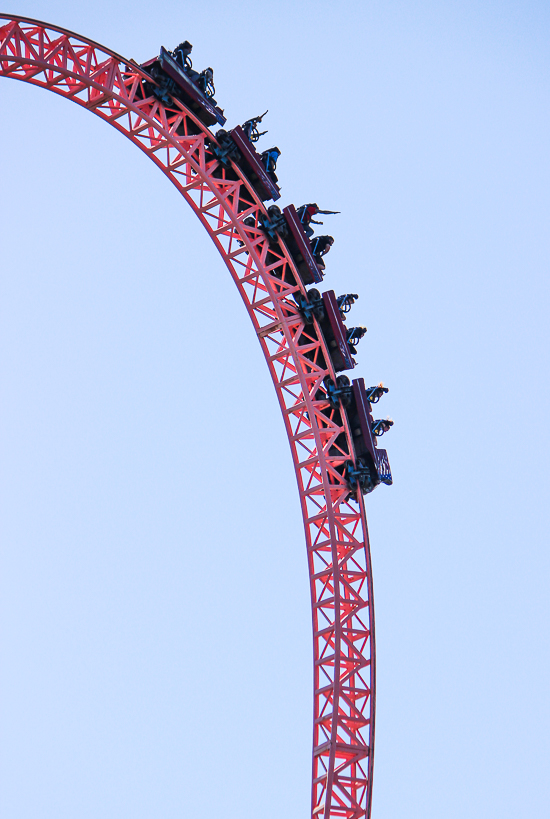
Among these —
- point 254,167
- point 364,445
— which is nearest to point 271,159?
point 254,167

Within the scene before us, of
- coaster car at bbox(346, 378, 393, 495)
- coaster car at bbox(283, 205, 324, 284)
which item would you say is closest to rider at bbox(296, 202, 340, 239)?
coaster car at bbox(283, 205, 324, 284)

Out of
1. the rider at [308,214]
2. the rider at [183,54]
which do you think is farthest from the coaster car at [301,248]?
the rider at [183,54]

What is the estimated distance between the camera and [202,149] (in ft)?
64.1

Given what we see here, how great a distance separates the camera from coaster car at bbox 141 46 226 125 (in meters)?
19.2

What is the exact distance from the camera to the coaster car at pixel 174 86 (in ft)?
63.0

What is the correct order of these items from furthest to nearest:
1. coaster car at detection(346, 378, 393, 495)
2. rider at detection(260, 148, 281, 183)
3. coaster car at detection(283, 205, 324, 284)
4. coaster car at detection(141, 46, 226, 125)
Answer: rider at detection(260, 148, 281, 183) → coaster car at detection(283, 205, 324, 284) → coaster car at detection(346, 378, 393, 495) → coaster car at detection(141, 46, 226, 125)

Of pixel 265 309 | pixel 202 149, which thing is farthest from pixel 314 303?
pixel 202 149

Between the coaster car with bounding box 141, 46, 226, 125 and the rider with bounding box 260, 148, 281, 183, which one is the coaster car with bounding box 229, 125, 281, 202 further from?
the coaster car with bounding box 141, 46, 226, 125

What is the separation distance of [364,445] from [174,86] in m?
9.11

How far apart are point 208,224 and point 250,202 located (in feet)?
3.89

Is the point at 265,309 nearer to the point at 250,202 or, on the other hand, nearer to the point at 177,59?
the point at 250,202

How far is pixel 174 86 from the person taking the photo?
1947cm

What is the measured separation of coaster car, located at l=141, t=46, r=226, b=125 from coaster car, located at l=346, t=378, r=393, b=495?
706 centimetres

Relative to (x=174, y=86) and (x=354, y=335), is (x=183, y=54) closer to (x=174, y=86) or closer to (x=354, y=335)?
(x=174, y=86)
